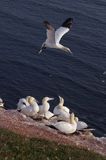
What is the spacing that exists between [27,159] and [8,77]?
1584 inches

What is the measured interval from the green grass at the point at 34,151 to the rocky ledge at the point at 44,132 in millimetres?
7304

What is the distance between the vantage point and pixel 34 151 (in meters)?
22.0

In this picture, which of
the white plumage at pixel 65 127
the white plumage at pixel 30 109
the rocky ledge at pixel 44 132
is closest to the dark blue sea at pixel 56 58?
the white plumage at pixel 30 109

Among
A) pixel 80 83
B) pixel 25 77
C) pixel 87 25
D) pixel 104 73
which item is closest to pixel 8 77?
pixel 25 77

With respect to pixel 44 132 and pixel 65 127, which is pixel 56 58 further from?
pixel 44 132

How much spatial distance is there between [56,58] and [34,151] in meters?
46.1

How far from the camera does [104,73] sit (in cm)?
6538

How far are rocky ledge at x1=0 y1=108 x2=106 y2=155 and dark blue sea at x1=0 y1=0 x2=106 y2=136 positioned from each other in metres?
13.9

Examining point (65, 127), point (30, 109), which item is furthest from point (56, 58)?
point (65, 127)

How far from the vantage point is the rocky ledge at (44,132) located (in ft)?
107

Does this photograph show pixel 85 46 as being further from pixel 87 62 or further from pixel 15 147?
pixel 15 147

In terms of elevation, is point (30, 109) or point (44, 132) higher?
point (30, 109)

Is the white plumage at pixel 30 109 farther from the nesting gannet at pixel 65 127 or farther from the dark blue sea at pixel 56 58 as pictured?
the dark blue sea at pixel 56 58

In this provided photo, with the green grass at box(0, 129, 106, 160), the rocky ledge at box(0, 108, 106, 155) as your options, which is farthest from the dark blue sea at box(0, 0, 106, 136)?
the green grass at box(0, 129, 106, 160)
